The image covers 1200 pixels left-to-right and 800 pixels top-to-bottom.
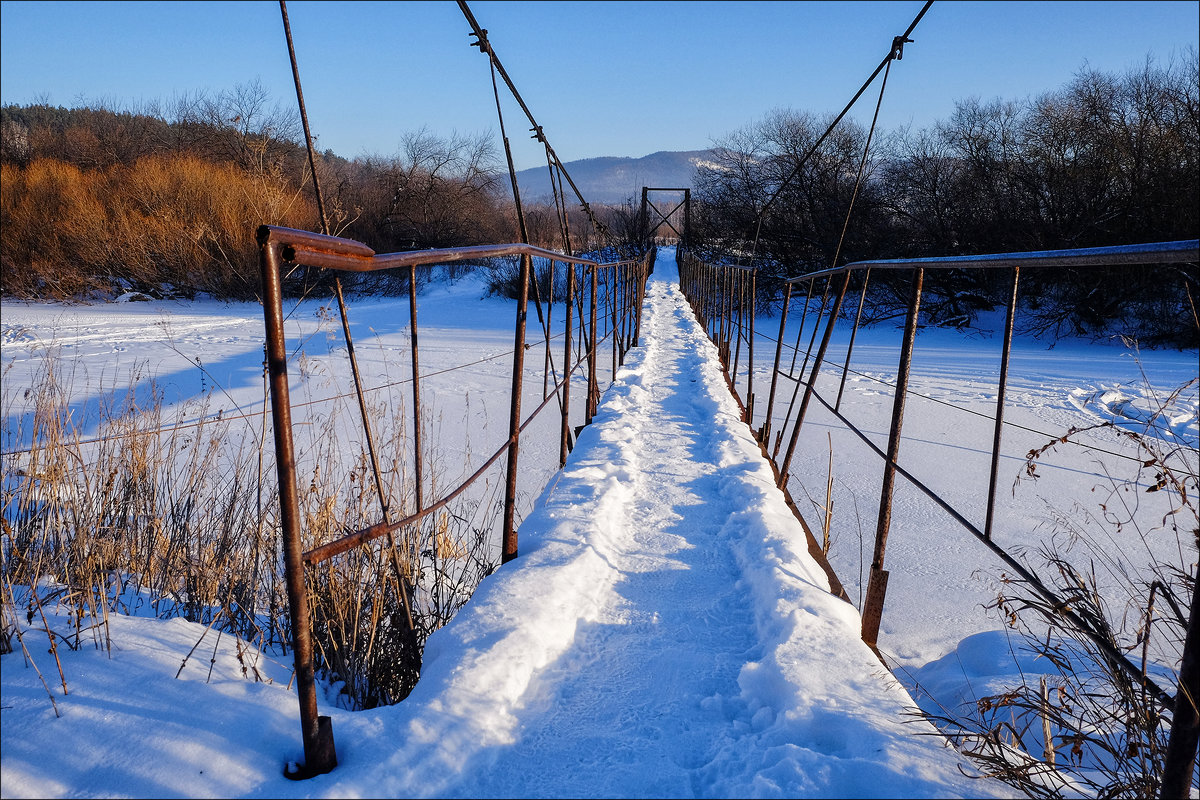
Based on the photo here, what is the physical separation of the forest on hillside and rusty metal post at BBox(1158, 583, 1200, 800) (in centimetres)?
841

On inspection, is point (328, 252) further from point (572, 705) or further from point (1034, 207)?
point (1034, 207)

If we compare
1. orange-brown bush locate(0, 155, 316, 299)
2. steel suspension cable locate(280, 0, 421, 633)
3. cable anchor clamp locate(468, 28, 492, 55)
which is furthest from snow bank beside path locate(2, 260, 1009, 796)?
orange-brown bush locate(0, 155, 316, 299)

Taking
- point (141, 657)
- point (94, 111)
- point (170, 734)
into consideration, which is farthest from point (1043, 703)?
point (94, 111)

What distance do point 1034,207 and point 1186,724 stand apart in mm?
14740

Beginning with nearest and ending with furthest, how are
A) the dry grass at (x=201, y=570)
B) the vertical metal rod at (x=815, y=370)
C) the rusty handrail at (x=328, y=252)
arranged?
the rusty handrail at (x=328, y=252) < the dry grass at (x=201, y=570) < the vertical metal rod at (x=815, y=370)

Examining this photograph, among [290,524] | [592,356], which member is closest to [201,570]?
[290,524]

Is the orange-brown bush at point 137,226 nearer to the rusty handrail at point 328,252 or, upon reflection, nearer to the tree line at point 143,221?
the tree line at point 143,221

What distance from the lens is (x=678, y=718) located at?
1.44m

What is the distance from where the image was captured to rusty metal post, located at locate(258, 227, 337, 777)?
99cm

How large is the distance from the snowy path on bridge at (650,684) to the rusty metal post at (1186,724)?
264 mm

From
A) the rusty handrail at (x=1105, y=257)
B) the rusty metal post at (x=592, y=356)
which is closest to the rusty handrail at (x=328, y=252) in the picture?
the rusty handrail at (x=1105, y=257)

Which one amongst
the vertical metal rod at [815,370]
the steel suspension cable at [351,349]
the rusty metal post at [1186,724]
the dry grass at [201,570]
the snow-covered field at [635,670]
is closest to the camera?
the rusty metal post at [1186,724]

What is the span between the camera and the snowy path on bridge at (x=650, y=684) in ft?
3.94

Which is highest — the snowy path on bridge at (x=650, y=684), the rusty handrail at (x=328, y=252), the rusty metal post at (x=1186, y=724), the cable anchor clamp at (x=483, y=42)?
the cable anchor clamp at (x=483, y=42)
